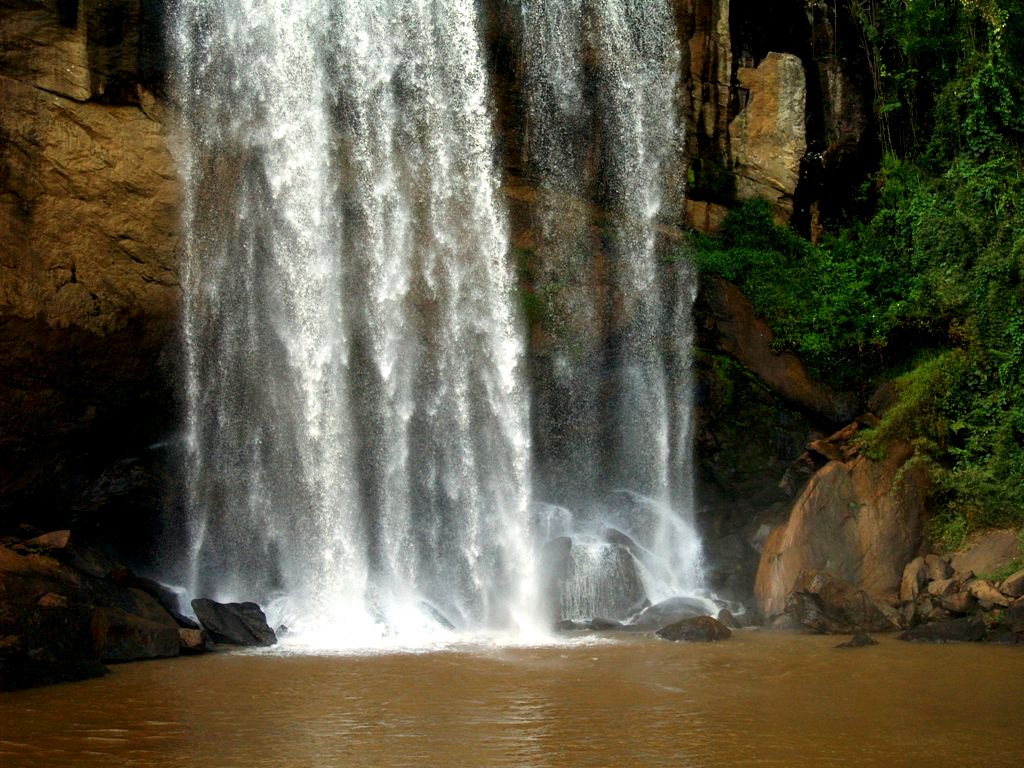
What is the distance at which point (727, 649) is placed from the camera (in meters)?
14.9

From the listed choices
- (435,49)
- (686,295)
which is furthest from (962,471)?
(435,49)

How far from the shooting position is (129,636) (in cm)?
1448

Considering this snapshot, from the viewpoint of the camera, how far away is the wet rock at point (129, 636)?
46.8ft

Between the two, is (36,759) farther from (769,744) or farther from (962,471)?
(962,471)

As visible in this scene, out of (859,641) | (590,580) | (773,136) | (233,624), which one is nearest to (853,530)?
(859,641)

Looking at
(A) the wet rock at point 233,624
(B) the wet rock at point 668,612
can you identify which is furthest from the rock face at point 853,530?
(A) the wet rock at point 233,624

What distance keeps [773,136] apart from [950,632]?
13187 mm

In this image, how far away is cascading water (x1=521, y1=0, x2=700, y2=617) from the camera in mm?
22203

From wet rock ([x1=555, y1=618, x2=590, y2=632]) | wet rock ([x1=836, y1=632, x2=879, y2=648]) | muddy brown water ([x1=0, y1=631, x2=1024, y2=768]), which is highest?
wet rock ([x1=555, y1=618, x2=590, y2=632])

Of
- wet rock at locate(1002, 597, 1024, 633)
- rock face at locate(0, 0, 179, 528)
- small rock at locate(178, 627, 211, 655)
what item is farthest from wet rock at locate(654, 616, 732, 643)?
rock face at locate(0, 0, 179, 528)

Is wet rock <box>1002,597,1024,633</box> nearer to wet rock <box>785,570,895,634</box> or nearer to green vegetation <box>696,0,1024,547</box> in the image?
wet rock <box>785,570,895,634</box>

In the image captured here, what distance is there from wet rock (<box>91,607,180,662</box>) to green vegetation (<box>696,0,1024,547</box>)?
40.6 feet

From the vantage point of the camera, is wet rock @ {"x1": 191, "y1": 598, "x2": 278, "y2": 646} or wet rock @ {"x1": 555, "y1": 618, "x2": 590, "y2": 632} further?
wet rock @ {"x1": 555, "y1": 618, "x2": 590, "y2": 632}

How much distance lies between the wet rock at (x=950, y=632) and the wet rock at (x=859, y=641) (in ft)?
2.07
